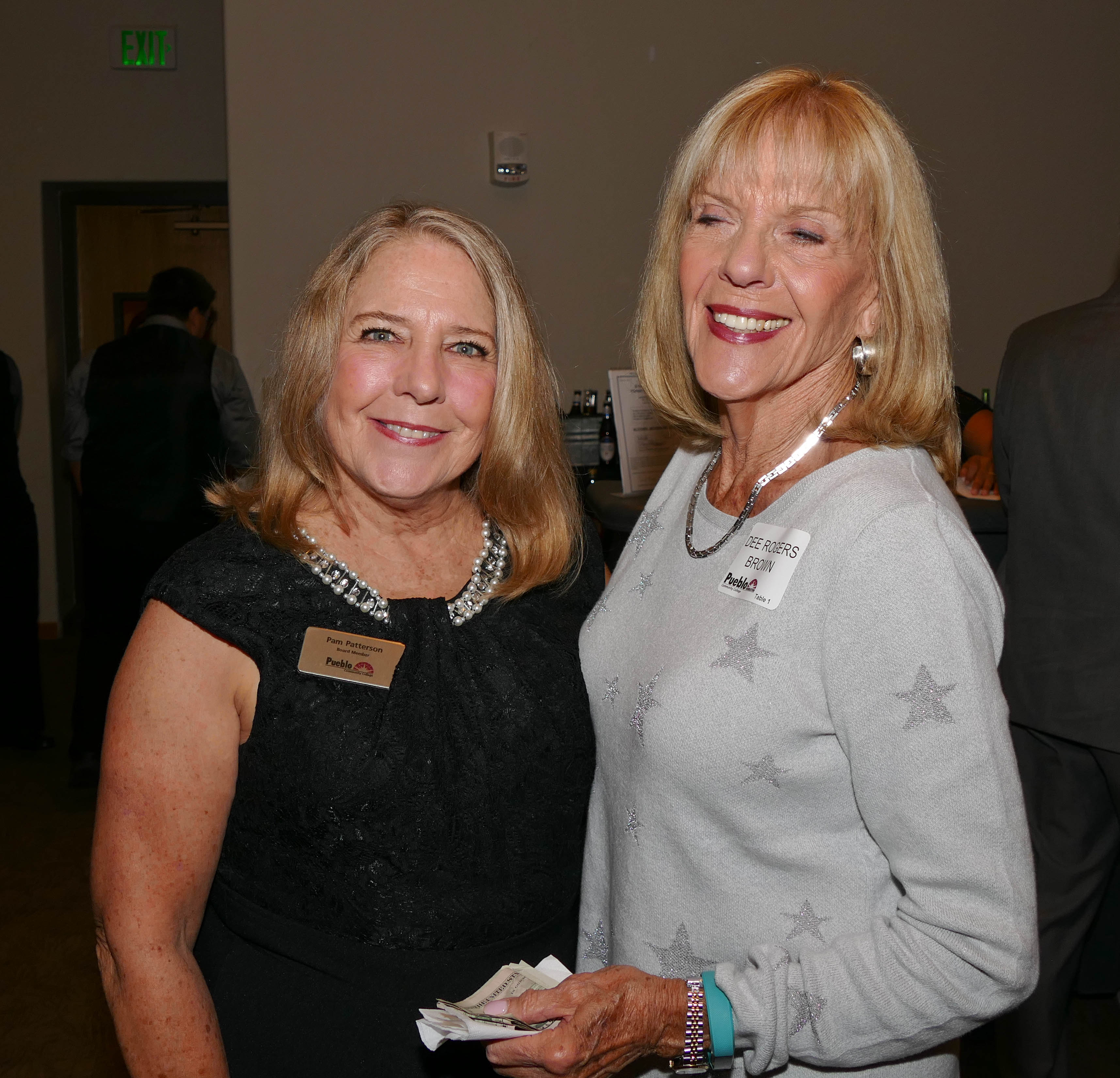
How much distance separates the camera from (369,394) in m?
1.48

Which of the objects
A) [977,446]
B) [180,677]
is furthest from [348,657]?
[977,446]

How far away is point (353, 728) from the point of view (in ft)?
4.49

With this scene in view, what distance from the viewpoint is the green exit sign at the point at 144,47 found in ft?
19.0

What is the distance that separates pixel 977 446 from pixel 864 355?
2.26m

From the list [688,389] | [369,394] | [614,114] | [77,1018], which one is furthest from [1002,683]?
[614,114]

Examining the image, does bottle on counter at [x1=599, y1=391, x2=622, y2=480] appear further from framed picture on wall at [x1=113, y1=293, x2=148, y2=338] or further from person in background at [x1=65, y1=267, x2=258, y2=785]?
framed picture on wall at [x1=113, y1=293, x2=148, y2=338]

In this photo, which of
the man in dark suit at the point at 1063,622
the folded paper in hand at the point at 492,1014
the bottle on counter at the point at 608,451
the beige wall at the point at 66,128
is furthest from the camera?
the beige wall at the point at 66,128

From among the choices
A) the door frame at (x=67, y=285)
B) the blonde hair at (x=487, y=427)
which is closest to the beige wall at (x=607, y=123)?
the door frame at (x=67, y=285)

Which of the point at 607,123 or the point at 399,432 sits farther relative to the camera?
the point at 607,123

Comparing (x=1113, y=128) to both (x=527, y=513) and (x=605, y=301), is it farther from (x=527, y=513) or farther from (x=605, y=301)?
(x=527, y=513)

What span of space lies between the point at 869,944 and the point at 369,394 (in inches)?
38.8

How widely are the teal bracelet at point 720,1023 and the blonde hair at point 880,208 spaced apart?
70cm

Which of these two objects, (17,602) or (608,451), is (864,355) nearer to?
(608,451)

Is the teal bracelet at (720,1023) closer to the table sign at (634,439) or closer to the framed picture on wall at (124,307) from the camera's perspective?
the table sign at (634,439)
